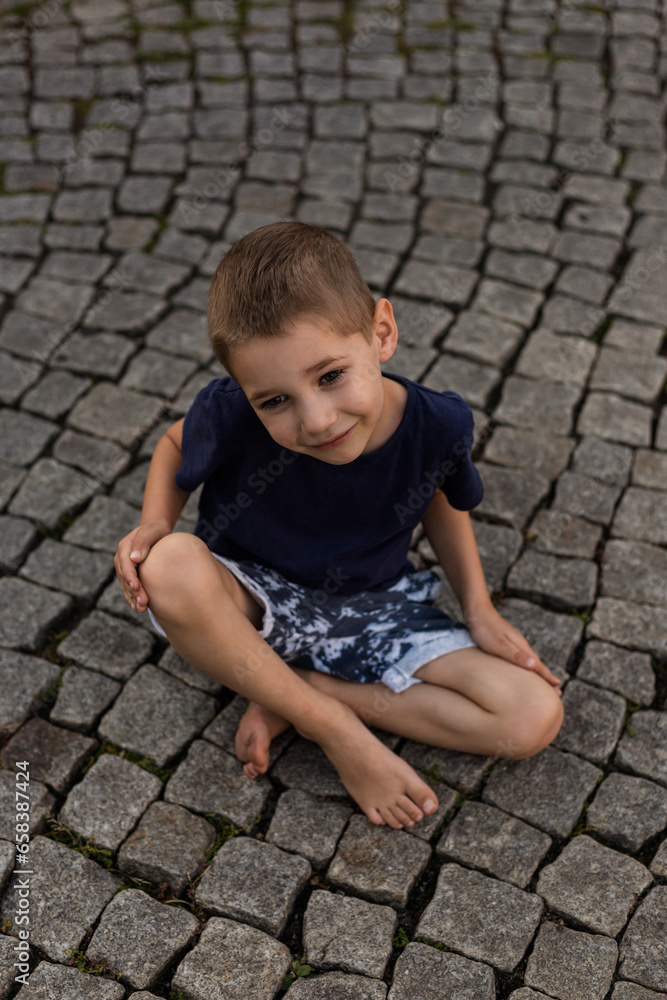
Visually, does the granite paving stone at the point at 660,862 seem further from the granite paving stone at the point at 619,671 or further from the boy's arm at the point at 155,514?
the boy's arm at the point at 155,514

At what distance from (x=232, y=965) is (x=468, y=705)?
89cm

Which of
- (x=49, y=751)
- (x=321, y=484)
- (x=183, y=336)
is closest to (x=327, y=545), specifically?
(x=321, y=484)

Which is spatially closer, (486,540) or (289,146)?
(486,540)

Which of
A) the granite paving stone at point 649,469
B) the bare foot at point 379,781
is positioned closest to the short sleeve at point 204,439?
the bare foot at point 379,781

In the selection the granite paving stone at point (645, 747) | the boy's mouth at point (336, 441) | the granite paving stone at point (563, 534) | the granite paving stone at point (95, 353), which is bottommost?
the granite paving stone at point (645, 747)

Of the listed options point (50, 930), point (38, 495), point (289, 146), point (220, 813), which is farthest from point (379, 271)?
point (50, 930)

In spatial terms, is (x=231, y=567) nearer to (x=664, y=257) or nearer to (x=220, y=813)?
(x=220, y=813)

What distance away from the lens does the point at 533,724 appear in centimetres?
243

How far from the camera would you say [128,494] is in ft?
10.8

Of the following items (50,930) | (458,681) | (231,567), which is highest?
(231,567)

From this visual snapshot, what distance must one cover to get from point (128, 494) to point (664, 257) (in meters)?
2.68

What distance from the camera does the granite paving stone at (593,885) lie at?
7.34ft

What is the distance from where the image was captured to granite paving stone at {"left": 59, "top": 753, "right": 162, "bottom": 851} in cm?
240

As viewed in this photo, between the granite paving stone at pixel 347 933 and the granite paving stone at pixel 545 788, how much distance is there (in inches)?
18.0
